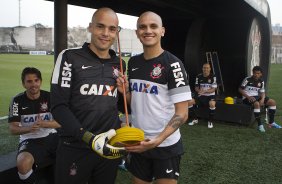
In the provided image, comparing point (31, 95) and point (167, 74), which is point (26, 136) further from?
point (167, 74)

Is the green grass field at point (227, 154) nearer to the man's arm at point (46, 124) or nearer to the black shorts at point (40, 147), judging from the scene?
the black shorts at point (40, 147)

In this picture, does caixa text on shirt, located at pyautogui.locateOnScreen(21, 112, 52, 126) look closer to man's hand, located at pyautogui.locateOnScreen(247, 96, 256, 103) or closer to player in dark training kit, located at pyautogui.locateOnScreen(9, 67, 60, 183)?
player in dark training kit, located at pyautogui.locateOnScreen(9, 67, 60, 183)

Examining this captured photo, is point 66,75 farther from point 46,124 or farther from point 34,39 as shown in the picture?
point 34,39

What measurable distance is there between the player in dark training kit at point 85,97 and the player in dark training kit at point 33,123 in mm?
1101

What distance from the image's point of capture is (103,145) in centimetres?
179

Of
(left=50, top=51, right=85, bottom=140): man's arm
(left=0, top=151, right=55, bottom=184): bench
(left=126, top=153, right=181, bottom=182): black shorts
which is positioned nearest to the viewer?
(left=50, top=51, right=85, bottom=140): man's arm

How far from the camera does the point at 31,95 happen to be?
3.32 meters

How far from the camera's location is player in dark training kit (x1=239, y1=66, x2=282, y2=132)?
6883mm

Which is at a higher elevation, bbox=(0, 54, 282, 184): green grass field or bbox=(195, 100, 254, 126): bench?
bbox=(195, 100, 254, 126): bench

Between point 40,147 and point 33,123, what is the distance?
0.32m

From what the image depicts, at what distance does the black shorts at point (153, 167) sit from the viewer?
230 centimetres

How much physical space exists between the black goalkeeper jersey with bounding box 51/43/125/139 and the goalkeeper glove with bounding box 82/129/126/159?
0.11 meters

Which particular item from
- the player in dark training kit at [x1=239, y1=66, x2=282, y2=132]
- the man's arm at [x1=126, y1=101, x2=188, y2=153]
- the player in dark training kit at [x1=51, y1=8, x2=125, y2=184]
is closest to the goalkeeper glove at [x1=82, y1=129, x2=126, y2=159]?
the player in dark training kit at [x1=51, y1=8, x2=125, y2=184]

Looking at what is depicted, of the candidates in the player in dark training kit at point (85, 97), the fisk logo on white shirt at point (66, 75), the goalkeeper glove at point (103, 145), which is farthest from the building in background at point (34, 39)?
the goalkeeper glove at point (103, 145)
